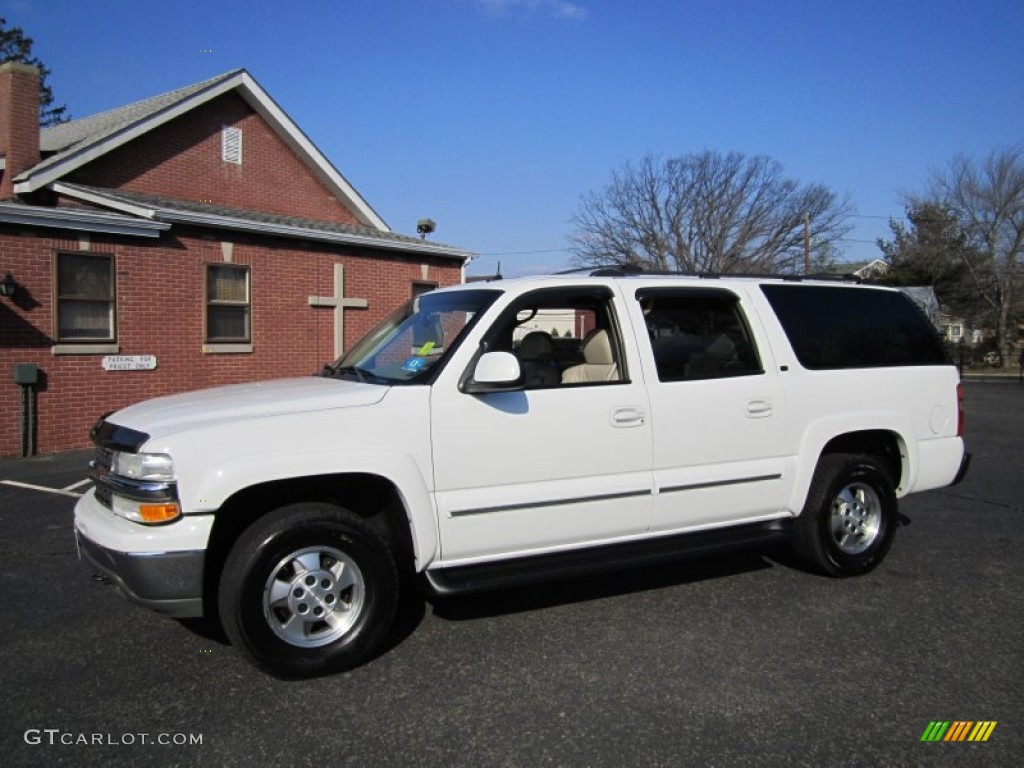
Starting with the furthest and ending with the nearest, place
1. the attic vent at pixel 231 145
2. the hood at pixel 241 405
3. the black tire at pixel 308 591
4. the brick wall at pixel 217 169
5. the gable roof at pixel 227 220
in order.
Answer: the attic vent at pixel 231 145
the brick wall at pixel 217 169
the gable roof at pixel 227 220
the hood at pixel 241 405
the black tire at pixel 308 591

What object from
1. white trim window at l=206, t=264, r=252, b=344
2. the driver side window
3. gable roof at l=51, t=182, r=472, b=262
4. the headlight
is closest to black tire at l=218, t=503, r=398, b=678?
the headlight

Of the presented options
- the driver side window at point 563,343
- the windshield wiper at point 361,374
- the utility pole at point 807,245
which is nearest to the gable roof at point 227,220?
the windshield wiper at point 361,374

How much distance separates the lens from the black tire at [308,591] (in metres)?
3.24

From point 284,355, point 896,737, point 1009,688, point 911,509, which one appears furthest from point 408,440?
point 284,355

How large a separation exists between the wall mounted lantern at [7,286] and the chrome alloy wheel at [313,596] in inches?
338

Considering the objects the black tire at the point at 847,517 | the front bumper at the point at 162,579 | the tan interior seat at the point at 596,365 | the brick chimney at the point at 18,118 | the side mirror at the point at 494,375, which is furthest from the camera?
the brick chimney at the point at 18,118

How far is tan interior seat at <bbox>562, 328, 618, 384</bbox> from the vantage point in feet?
13.6

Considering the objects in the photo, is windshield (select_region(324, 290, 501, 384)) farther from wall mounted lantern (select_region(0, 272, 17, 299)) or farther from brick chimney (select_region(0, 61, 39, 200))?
brick chimney (select_region(0, 61, 39, 200))

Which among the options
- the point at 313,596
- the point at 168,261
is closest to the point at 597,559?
the point at 313,596

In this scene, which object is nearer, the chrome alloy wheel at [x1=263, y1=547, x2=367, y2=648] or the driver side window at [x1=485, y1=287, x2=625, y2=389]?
the chrome alloy wheel at [x1=263, y1=547, x2=367, y2=648]

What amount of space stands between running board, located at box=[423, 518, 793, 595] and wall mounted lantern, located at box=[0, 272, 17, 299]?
8811 millimetres

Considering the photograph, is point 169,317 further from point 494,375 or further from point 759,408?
point 759,408

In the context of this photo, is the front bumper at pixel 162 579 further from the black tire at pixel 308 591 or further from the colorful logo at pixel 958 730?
the colorful logo at pixel 958 730

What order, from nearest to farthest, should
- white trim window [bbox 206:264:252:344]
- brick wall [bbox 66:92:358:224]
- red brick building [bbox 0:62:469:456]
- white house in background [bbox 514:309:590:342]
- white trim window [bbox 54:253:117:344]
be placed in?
white house in background [bbox 514:309:590:342], red brick building [bbox 0:62:469:456], white trim window [bbox 54:253:117:344], white trim window [bbox 206:264:252:344], brick wall [bbox 66:92:358:224]
